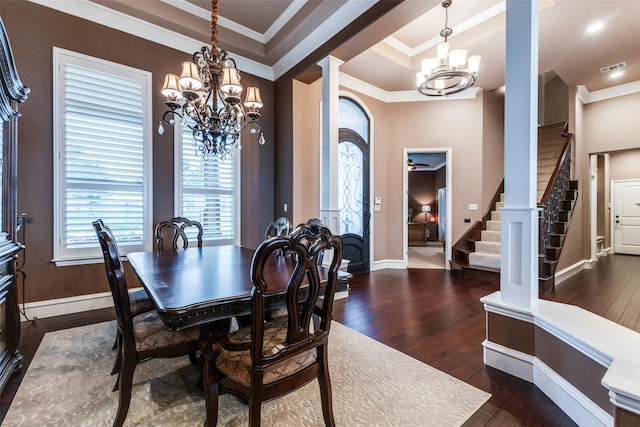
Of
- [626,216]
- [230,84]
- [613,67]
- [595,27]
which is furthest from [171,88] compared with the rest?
[626,216]

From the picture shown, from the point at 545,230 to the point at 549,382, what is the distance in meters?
3.42

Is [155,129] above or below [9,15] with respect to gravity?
below

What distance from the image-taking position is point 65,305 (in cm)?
303

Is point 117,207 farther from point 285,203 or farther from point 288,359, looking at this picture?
point 288,359

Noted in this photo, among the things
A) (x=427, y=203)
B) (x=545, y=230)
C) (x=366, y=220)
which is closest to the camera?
(x=545, y=230)

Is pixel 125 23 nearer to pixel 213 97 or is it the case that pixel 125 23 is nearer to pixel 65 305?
pixel 213 97

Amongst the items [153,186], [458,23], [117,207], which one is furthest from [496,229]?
[117,207]

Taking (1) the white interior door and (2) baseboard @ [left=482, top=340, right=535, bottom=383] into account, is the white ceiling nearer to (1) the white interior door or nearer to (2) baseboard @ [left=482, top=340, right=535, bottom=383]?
(2) baseboard @ [left=482, top=340, right=535, bottom=383]

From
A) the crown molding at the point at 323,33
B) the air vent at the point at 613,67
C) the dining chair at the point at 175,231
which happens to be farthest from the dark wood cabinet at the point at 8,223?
the air vent at the point at 613,67

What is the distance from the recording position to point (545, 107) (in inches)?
286

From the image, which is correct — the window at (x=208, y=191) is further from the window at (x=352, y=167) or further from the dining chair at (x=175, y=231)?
the window at (x=352, y=167)

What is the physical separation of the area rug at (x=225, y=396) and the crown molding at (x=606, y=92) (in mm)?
6308

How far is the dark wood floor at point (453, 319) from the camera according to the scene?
167 centimetres

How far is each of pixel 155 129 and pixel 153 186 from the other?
0.71 meters
